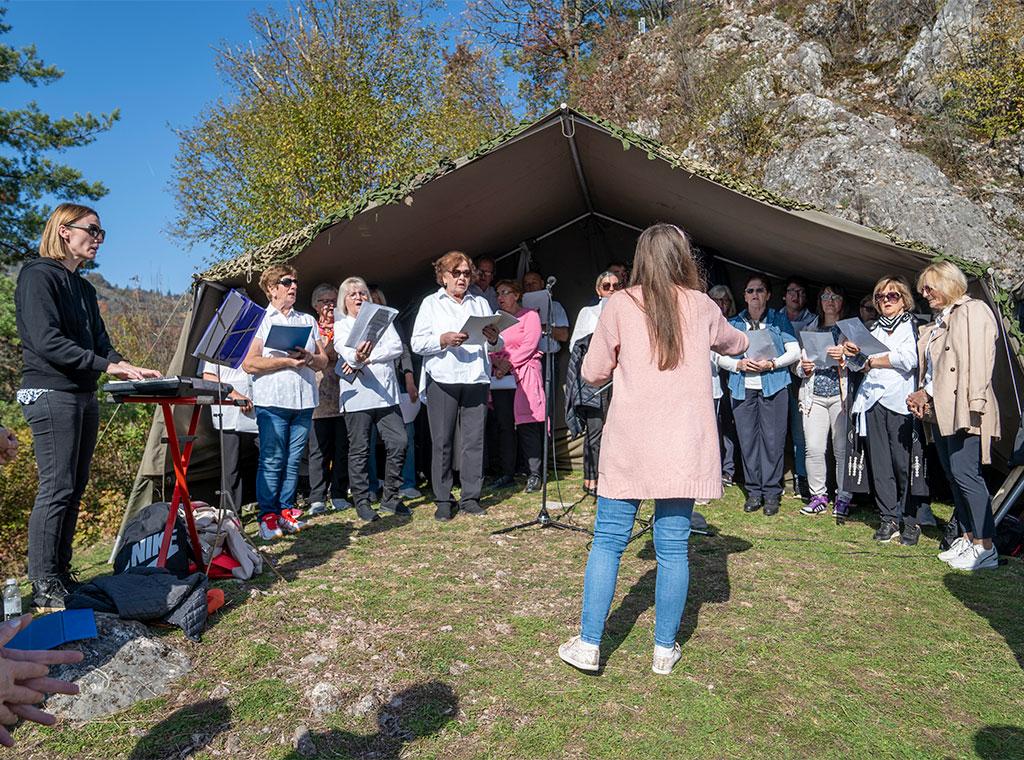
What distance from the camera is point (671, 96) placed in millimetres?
19609

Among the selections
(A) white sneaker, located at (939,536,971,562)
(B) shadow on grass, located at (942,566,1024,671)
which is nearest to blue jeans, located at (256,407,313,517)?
(B) shadow on grass, located at (942,566,1024,671)

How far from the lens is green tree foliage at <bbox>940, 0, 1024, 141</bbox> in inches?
480

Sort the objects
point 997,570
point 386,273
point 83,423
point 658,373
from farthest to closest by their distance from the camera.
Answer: point 386,273 < point 997,570 < point 83,423 < point 658,373

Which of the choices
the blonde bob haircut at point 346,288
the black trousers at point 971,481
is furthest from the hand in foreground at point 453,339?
the black trousers at point 971,481

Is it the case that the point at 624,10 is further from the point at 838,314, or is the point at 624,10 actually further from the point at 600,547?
→ the point at 600,547

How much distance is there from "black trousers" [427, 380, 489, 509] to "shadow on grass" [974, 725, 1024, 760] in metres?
3.57

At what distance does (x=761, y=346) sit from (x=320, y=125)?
10.7 meters

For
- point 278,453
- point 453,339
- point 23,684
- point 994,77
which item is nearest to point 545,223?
point 453,339

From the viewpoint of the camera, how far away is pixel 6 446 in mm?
1870

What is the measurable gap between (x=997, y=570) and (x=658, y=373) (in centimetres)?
311

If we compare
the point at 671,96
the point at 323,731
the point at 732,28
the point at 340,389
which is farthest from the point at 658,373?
the point at 732,28

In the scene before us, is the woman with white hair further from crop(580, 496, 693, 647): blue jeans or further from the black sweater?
the black sweater

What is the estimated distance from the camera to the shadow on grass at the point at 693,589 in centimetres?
344

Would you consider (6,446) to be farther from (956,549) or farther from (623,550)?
(956,549)
